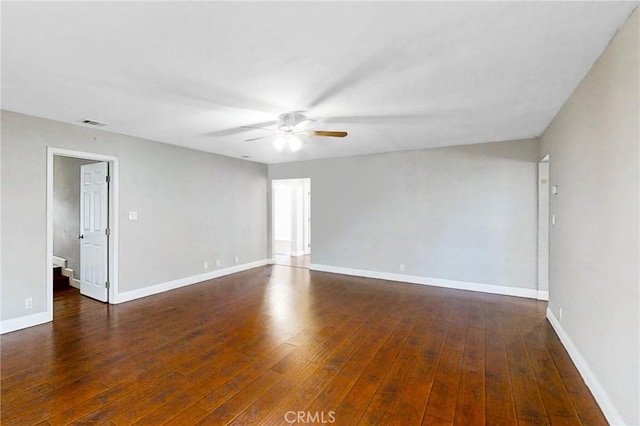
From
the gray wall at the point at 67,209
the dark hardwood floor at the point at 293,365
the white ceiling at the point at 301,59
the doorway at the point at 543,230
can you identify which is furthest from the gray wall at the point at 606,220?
the gray wall at the point at 67,209

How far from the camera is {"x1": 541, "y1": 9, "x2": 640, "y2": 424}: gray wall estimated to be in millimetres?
1709

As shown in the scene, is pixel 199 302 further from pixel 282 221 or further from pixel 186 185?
pixel 282 221

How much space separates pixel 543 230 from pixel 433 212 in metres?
1.63

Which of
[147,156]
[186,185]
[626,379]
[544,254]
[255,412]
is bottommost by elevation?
[255,412]

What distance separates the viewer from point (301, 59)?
2.19m

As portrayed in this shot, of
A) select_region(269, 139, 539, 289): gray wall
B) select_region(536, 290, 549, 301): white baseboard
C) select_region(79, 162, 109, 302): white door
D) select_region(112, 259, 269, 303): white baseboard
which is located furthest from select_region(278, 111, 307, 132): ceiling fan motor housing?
select_region(536, 290, 549, 301): white baseboard

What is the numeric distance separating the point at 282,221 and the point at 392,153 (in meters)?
5.80

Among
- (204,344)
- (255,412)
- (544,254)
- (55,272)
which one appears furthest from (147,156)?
(544,254)

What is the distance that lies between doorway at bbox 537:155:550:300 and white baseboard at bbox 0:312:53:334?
684cm

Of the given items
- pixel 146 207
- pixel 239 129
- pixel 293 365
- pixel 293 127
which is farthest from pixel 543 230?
pixel 146 207

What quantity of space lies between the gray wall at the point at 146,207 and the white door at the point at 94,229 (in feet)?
0.87

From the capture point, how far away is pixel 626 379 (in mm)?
1764

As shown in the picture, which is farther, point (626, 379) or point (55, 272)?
point (55, 272)

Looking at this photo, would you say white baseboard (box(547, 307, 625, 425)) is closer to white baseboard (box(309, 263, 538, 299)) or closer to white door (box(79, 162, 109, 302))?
white baseboard (box(309, 263, 538, 299))
